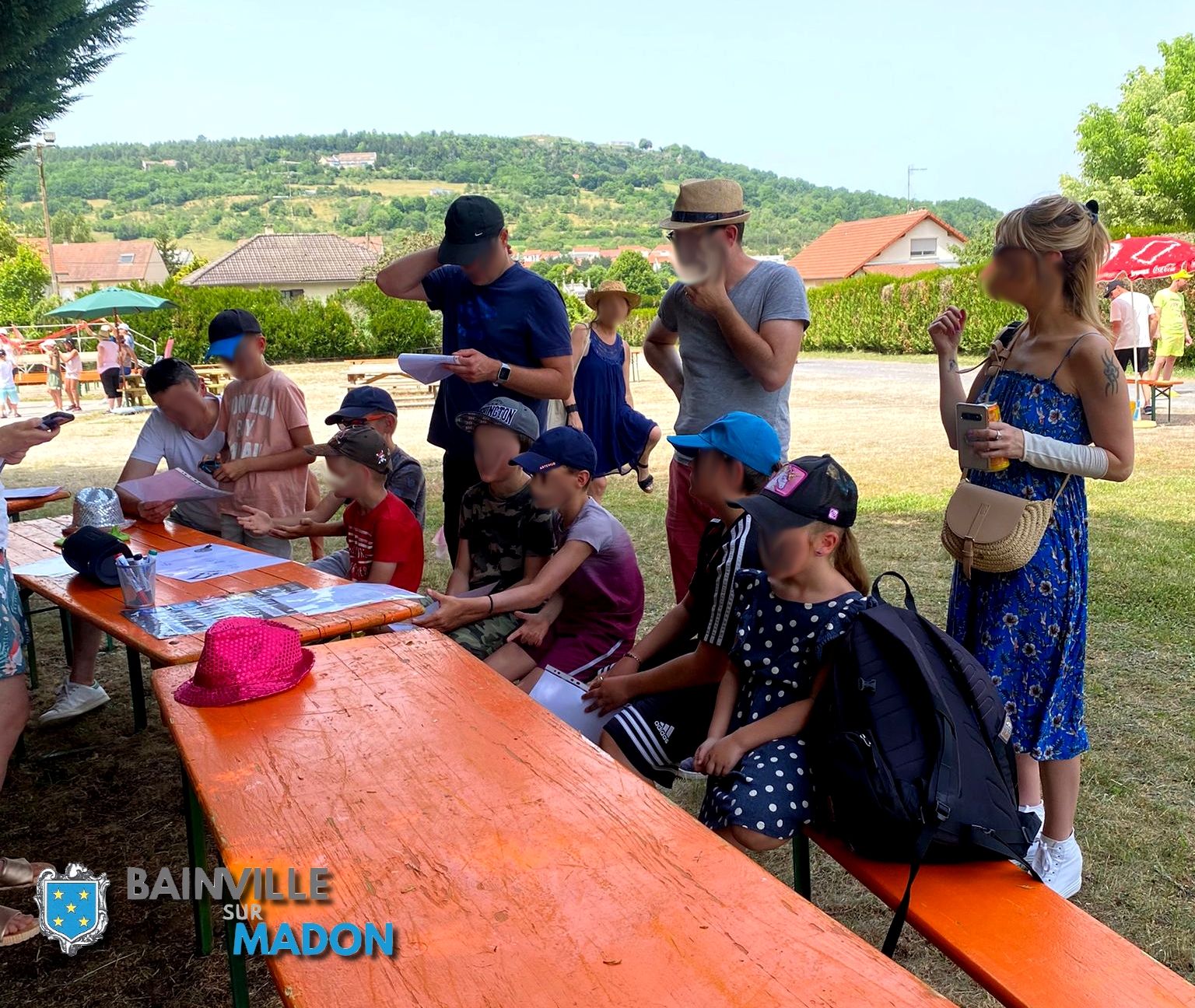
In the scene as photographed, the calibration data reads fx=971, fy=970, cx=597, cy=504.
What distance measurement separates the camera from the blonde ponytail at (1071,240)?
213 centimetres

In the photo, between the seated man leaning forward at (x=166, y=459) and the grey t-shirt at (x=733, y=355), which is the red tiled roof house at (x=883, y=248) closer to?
the seated man leaning forward at (x=166, y=459)

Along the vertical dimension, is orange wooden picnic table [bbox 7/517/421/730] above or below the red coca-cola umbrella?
below

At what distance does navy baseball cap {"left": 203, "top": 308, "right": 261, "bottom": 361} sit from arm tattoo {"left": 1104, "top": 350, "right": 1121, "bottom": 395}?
310 centimetres

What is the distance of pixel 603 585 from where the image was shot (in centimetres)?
299

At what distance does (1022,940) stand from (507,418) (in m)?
2.09

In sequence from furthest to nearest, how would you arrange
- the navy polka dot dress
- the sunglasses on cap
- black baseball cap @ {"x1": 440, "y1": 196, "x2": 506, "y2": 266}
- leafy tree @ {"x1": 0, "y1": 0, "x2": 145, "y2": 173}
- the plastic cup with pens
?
leafy tree @ {"x1": 0, "y1": 0, "x2": 145, "y2": 173} → the sunglasses on cap → black baseball cap @ {"x1": 440, "y1": 196, "x2": 506, "y2": 266} → the plastic cup with pens → the navy polka dot dress

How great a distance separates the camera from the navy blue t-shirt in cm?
332

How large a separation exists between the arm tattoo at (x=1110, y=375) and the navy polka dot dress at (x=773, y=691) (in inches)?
30.2

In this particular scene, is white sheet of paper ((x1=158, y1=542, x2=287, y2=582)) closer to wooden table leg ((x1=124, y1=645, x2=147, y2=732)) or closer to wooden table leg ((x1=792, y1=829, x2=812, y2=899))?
wooden table leg ((x1=124, y1=645, x2=147, y2=732))

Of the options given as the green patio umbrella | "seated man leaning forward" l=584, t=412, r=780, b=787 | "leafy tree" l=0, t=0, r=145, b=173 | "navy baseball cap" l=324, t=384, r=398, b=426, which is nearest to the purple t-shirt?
"seated man leaning forward" l=584, t=412, r=780, b=787

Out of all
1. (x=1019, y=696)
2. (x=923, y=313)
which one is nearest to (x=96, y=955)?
(x=1019, y=696)

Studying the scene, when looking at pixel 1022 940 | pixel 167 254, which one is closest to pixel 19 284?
pixel 167 254

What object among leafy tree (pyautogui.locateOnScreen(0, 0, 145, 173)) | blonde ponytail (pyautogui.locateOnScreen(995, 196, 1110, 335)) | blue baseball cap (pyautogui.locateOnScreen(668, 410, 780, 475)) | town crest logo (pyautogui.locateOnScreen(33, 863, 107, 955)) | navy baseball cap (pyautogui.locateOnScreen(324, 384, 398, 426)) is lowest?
town crest logo (pyautogui.locateOnScreen(33, 863, 107, 955))

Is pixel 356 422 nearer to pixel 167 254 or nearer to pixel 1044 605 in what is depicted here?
pixel 1044 605
